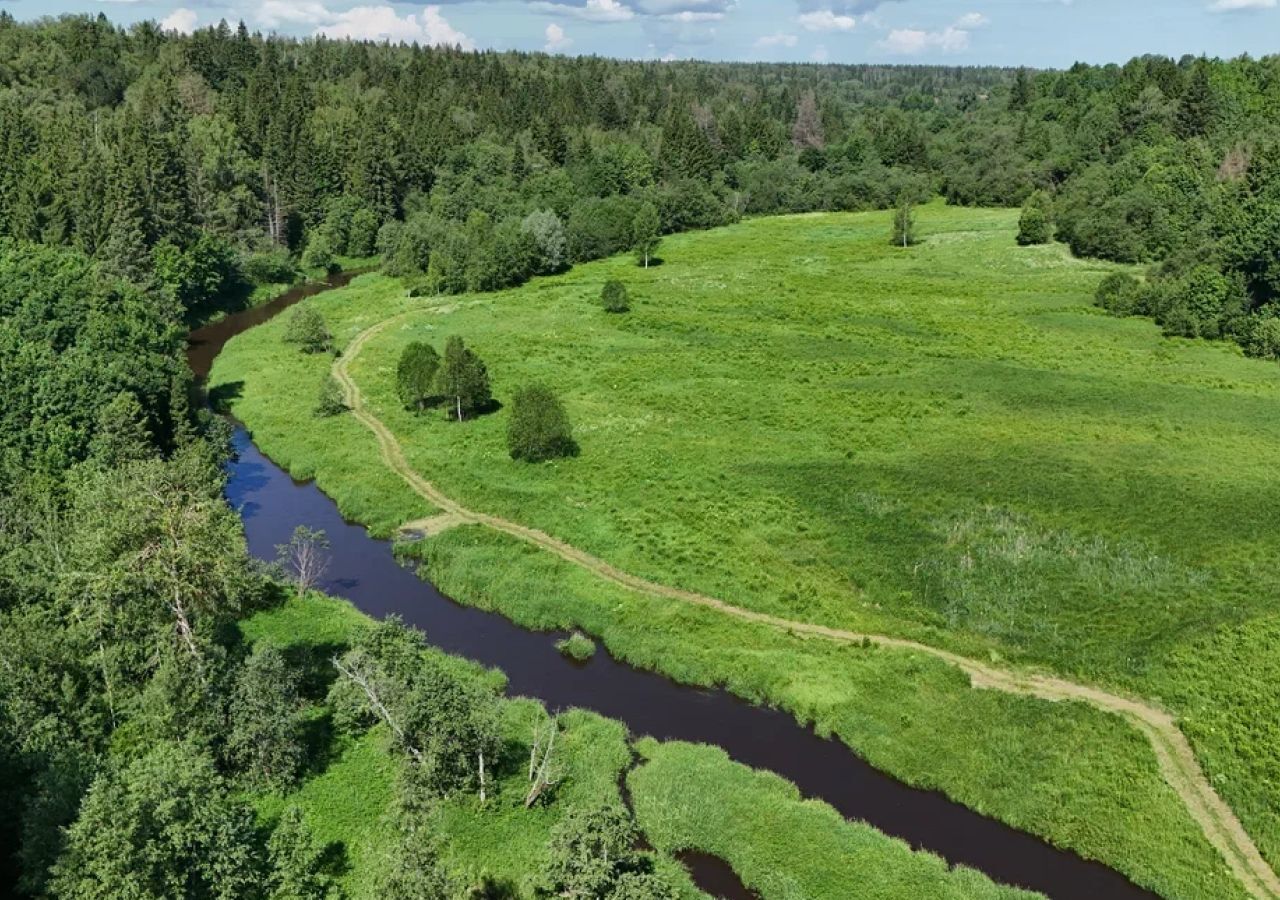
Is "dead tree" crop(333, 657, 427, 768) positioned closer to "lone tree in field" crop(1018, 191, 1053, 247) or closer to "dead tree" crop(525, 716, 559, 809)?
"dead tree" crop(525, 716, 559, 809)

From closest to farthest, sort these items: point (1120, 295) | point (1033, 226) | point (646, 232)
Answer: point (1120, 295) < point (646, 232) < point (1033, 226)

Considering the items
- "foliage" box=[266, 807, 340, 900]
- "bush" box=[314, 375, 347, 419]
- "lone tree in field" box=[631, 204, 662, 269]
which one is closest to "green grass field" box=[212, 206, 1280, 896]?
"bush" box=[314, 375, 347, 419]

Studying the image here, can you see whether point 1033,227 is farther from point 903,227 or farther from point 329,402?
point 329,402

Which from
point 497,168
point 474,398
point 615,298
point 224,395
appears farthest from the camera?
point 497,168

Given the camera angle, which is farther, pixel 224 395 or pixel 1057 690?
pixel 224 395

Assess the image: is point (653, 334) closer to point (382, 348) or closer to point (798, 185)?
point (382, 348)

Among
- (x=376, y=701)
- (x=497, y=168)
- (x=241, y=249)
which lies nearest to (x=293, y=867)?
(x=376, y=701)

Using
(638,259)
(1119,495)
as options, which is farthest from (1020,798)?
(638,259)
